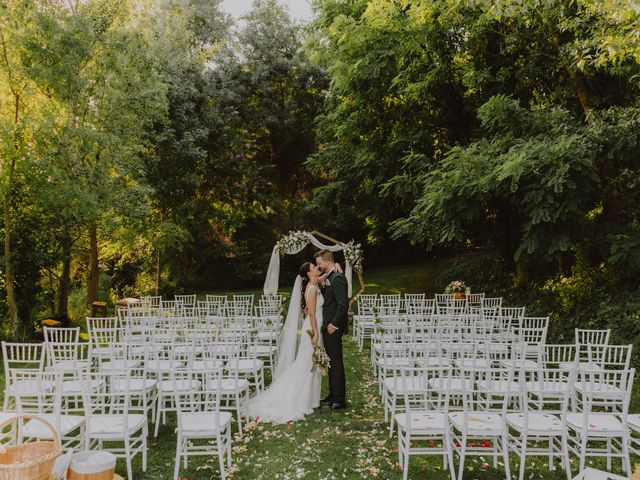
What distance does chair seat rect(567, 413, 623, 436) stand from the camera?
4008 mm

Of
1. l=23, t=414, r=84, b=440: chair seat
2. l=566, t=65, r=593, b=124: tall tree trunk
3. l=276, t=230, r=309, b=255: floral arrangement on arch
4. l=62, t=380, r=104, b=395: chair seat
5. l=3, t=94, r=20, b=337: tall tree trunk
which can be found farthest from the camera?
l=276, t=230, r=309, b=255: floral arrangement on arch

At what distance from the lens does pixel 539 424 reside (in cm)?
409

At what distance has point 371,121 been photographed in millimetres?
14891

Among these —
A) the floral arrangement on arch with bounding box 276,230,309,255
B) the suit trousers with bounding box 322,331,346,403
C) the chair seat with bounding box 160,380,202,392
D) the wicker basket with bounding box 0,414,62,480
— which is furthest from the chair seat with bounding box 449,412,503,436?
the floral arrangement on arch with bounding box 276,230,309,255

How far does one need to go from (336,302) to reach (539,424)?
2.70 metres

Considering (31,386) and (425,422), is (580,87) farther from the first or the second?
(31,386)

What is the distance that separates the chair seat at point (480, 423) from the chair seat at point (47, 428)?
10.8ft

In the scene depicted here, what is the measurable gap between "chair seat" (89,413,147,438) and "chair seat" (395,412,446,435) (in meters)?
2.34

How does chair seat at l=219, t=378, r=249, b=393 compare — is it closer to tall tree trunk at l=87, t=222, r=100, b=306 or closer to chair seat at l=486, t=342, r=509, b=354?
chair seat at l=486, t=342, r=509, b=354

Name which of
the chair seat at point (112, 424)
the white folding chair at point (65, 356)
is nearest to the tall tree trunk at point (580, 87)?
the chair seat at point (112, 424)

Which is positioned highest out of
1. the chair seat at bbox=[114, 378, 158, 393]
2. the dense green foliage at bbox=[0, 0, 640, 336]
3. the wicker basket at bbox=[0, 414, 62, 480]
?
the dense green foliage at bbox=[0, 0, 640, 336]

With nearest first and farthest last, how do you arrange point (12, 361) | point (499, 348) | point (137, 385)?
point (12, 361) < point (137, 385) < point (499, 348)

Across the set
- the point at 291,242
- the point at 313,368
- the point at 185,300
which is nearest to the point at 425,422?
the point at 313,368

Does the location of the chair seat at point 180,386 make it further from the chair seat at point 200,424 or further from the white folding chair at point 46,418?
the white folding chair at point 46,418
